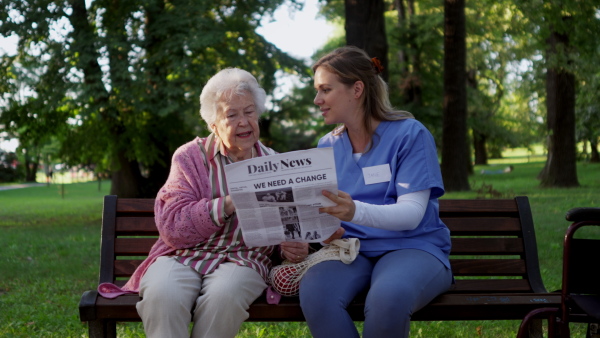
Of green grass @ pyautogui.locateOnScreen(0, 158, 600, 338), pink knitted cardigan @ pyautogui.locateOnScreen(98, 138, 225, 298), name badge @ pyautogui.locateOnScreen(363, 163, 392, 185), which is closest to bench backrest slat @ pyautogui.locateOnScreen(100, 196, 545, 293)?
pink knitted cardigan @ pyautogui.locateOnScreen(98, 138, 225, 298)

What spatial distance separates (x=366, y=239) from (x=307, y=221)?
16.8 inches

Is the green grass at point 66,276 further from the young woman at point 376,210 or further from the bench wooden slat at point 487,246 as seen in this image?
the young woman at point 376,210

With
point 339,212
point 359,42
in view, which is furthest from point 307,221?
point 359,42

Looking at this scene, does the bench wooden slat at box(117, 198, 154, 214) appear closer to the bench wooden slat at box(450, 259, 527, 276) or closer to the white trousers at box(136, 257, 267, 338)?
the white trousers at box(136, 257, 267, 338)

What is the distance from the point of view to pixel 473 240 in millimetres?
4016

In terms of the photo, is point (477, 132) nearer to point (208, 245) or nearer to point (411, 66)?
point (411, 66)

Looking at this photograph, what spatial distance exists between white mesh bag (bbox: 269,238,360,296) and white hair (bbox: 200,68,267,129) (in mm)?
774

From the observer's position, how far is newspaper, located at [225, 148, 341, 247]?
9.76ft

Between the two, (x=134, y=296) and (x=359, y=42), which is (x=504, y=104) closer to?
(x=359, y=42)

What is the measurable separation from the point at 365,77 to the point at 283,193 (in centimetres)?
88

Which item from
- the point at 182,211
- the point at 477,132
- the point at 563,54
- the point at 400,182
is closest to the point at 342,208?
the point at 400,182

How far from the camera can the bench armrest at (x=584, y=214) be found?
2984 mm

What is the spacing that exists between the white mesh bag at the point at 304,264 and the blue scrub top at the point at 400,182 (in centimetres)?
13

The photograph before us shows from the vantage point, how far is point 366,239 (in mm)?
3459
